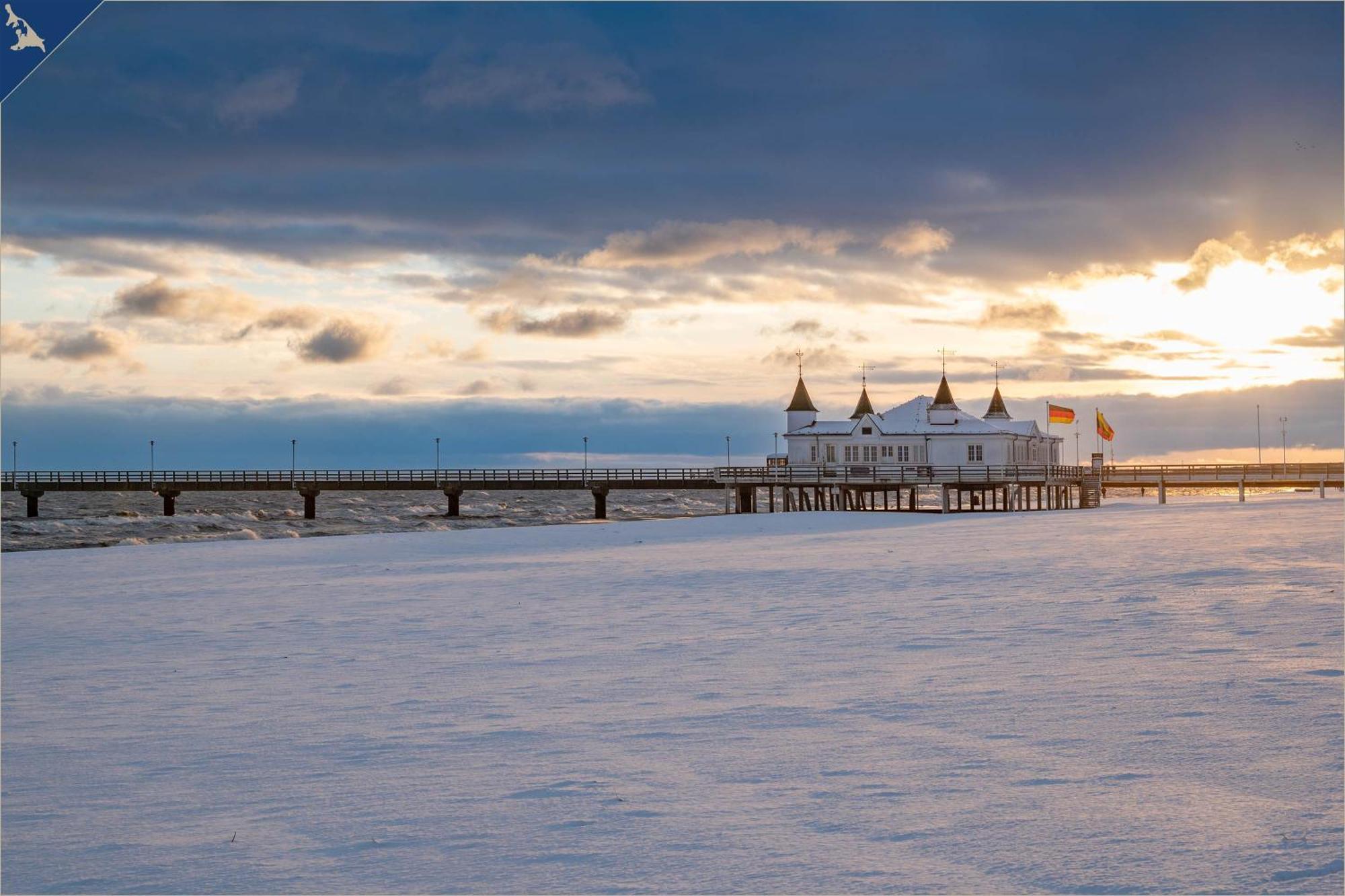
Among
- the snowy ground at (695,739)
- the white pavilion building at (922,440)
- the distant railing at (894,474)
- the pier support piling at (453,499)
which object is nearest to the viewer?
the snowy ground at (695,739)

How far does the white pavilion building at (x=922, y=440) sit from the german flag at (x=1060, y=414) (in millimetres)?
1267

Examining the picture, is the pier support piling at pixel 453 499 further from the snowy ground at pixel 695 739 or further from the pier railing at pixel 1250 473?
the snowy ground at pixel 695 739

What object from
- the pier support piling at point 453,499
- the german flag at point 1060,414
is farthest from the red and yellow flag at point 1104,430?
the pier support piling at point 453,499

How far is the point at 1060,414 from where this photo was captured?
74.9 m

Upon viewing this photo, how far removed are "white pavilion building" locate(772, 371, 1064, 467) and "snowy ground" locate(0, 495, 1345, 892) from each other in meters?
52.0

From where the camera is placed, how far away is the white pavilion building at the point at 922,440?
225 feet

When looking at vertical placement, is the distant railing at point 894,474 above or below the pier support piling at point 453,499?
above

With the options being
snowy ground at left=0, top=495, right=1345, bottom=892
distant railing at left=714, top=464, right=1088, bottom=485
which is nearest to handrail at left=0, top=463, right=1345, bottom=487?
distant railing at left=714, top=464, right=1088, bottom=485

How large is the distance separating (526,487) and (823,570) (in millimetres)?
58572

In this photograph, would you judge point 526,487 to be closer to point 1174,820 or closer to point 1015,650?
point 1015,650

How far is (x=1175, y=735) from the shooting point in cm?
745

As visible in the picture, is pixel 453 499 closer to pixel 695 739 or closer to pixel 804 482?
pixel 804 482

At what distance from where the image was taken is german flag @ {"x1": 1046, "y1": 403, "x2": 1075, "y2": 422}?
7419 cm

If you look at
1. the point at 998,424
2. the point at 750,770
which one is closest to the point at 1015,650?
the point at 750,770
